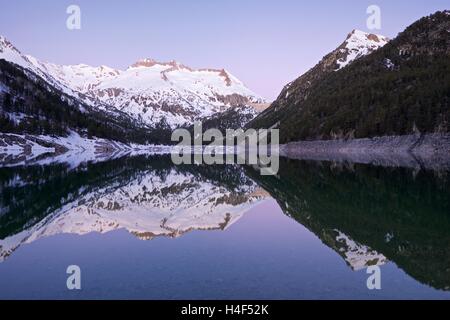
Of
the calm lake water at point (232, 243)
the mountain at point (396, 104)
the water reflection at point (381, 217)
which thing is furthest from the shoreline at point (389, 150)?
the calm lake water at point (232, 243)

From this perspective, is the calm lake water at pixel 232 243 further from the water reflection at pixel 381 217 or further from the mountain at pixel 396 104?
the mountain at pixel 396 104

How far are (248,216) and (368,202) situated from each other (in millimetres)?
9915

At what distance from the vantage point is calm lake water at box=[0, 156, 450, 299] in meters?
17.4

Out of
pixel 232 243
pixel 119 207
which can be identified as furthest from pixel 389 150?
pixel 232 243

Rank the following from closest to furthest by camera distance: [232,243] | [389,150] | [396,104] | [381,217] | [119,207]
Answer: [232,243] → [381,217] → [119,207] → [389,150] → [396,104]

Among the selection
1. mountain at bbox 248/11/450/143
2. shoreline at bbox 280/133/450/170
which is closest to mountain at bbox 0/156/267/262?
shoreline at bbox 280/133/450/170

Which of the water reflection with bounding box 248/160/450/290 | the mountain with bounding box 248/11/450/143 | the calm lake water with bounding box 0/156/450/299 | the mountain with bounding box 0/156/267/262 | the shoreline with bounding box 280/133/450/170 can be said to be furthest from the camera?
the mountain with bounding box 248/11/450/143

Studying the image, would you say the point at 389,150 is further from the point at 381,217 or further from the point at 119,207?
the point at 381,217

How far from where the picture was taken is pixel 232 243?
Answer: 86.2ft

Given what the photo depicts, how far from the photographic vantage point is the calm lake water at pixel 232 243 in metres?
17.4

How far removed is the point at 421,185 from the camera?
51125 millimetres

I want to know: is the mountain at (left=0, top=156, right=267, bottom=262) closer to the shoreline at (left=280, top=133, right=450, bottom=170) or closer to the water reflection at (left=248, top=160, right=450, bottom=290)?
the water reflection at (left=248, top=160, right=450, bottom=290)
